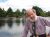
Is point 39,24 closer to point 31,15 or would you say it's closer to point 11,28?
point 31,15

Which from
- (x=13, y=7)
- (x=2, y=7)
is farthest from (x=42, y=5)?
(x=2, y=7)

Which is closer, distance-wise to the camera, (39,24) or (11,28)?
(39,24)

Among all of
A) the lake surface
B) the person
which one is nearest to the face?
the person

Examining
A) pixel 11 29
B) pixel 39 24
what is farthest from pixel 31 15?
pixel 11 29

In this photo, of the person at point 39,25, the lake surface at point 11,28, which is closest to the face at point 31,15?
the person at point 39,25

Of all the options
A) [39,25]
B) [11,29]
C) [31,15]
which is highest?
[31,15]

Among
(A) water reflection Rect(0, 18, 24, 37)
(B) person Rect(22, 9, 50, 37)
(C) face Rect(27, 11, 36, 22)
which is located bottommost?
(A) water reflection Rect(0, 18, 24, 37)

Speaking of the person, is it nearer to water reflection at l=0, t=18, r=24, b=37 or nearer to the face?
the face

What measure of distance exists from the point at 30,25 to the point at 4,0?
1.43 meters

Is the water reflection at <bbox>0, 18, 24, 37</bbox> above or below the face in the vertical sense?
below

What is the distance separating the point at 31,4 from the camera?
2721 millimetres

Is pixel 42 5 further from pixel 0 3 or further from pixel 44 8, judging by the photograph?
pixel 0 3

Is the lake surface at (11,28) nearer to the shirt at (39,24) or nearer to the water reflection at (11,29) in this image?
the water reflection at (11,29)

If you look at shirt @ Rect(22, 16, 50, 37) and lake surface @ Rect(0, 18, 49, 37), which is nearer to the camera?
shirt @ Rect(22, 16, 50, 37)
